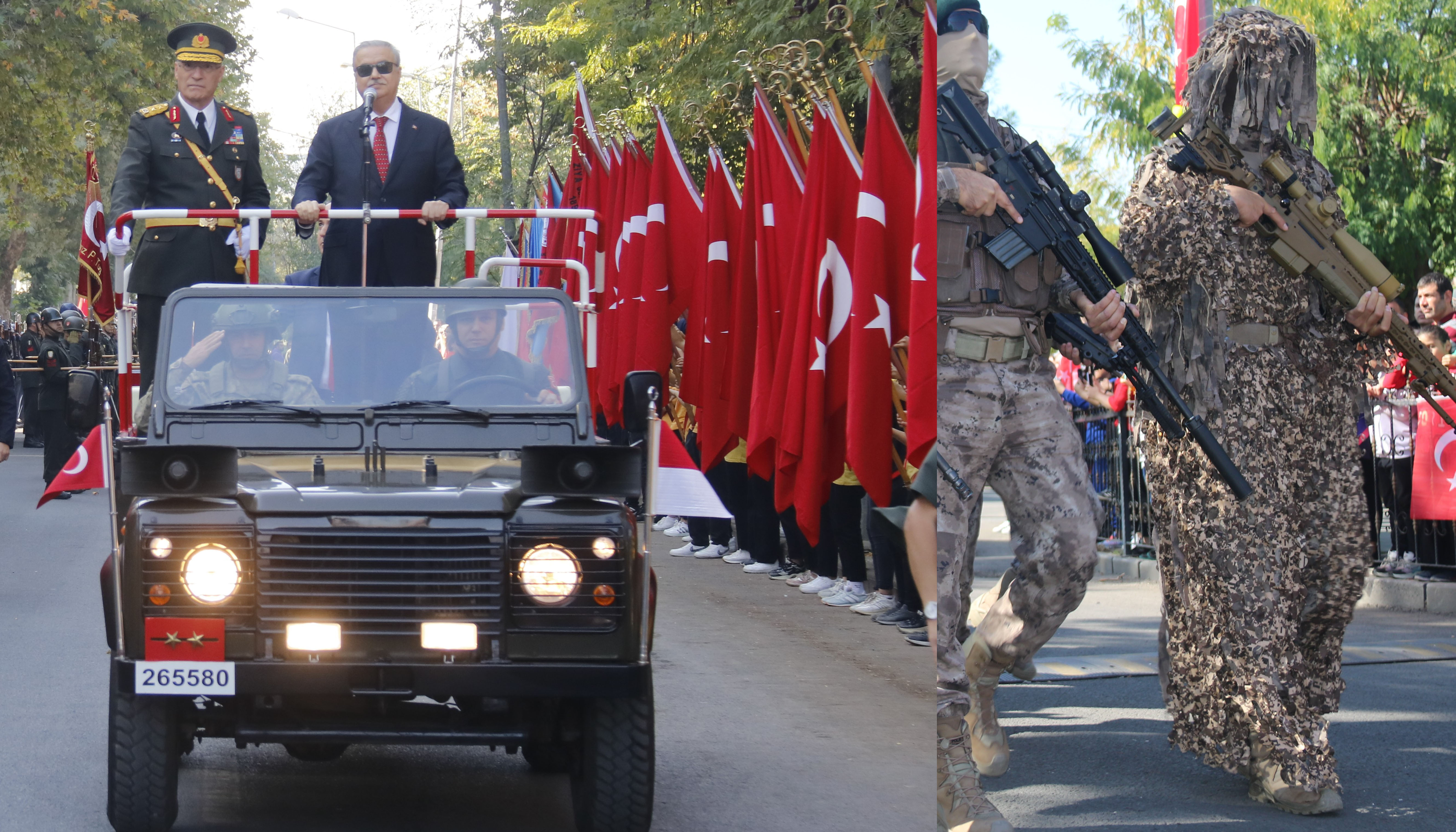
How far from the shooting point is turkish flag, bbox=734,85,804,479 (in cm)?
259

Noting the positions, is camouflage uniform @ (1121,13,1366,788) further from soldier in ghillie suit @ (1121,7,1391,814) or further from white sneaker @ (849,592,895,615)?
white sneaker @ (849,592,895,615)

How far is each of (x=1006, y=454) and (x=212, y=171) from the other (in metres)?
2.08

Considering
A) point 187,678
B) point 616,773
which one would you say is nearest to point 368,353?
point 187,678

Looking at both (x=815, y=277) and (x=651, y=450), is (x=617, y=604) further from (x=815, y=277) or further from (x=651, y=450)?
(x=815, y=277)

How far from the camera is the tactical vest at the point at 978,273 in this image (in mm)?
1604

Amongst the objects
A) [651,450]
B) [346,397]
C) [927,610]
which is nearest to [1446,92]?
[927,610]

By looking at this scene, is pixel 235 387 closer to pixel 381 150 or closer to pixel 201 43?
pixel 381 150

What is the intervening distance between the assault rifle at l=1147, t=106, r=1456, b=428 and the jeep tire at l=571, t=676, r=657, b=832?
1516 mm

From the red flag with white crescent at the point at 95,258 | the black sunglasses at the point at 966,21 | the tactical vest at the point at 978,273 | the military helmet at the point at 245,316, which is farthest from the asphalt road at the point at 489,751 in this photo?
the black sunglasses at the point at 966,21

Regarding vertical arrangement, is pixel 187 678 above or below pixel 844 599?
below

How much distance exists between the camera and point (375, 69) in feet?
10.9

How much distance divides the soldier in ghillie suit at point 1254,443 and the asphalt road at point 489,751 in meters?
0.63

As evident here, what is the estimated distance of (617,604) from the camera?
304 centimetres

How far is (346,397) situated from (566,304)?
640 mm
